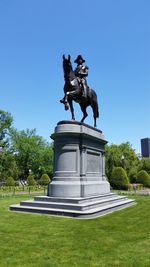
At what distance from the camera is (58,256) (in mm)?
6188

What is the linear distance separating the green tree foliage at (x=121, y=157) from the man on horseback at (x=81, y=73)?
41094mm

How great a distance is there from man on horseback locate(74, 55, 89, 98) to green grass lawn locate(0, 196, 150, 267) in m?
7.87

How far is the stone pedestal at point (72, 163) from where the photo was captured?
13.9 meters

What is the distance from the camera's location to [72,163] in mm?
14398

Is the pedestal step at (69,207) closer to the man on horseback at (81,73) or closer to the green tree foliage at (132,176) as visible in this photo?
the man on horseback at (81,73)

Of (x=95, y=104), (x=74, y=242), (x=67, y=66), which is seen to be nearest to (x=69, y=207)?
(x=74, y=242)

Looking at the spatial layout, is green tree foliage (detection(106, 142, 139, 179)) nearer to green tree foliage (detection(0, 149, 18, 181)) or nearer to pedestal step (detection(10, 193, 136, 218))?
green tree foliage (detection(0, 149, 18, 181))

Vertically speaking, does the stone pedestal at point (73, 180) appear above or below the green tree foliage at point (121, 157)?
below

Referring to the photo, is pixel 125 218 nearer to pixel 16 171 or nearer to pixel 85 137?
pixel 85 137

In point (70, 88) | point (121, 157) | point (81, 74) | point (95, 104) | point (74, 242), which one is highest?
point (81, 74)

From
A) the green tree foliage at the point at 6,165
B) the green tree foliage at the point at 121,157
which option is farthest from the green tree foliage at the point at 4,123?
the green tree foliage at the point at 121,157

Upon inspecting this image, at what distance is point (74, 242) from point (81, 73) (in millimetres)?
11092

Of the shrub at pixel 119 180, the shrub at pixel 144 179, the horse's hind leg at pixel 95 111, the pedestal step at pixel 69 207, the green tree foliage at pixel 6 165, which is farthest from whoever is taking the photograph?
the green tree foliage at pixel 6 165

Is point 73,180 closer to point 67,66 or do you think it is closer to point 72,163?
point 72,163
